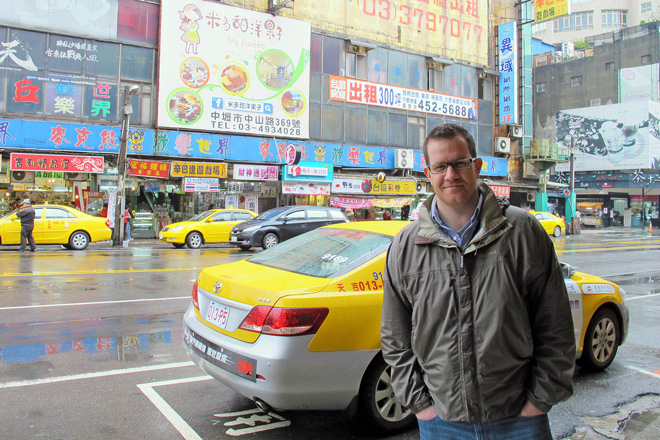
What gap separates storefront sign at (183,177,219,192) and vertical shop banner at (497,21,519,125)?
20.2m

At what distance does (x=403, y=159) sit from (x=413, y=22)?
858cm

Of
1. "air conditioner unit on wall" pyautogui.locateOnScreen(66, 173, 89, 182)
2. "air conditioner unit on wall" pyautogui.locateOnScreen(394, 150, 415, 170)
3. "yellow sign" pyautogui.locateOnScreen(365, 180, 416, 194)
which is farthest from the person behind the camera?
"air conditioner unit on wall" pyautogui.locateOnScreen(394, 150, 415, 170)

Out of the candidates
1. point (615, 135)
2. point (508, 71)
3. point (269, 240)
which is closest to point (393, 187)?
point (269, 240)

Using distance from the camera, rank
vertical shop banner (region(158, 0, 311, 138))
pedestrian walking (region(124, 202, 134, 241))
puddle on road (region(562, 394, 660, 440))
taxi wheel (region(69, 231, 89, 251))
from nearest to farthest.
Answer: puddle on road (region(562, 394, 660, 440)) → taxi wheel (region(69, 231, 89, 251)) → pedestrian walking (region(124, 202, 134, 241)) → vertical shop banner (region(158, 0, 311, 138))

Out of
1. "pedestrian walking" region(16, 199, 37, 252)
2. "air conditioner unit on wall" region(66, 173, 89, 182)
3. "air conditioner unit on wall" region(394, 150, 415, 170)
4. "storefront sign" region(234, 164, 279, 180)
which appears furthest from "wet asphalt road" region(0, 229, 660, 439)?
"air conditioner unit on wall" region(394, 150, 415, 170)

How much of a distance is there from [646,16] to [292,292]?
9019 cm

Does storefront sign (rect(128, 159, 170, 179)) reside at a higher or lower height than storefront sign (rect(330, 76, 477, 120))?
lower

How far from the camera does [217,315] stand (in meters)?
4.00

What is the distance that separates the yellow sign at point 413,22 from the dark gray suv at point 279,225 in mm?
12679

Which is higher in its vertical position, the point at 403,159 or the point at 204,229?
the point at 403,159

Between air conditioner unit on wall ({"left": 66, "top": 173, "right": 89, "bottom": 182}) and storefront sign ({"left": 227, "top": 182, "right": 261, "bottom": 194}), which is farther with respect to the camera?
storefront sign ({"left": 227, "top": 182, "right": 261, "bottom": 194})

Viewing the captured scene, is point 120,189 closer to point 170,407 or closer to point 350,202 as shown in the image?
point 350,202

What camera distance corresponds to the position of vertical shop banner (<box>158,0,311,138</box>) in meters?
23.2

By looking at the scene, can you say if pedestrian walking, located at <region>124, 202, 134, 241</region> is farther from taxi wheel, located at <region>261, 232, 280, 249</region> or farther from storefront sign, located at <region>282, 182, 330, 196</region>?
storefront sign, located at <region>282, 182, 330, 196</region>
